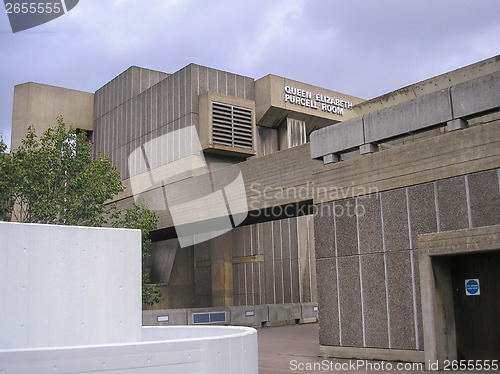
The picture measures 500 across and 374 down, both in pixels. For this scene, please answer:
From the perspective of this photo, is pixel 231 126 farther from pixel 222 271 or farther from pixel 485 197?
pixel 485 197

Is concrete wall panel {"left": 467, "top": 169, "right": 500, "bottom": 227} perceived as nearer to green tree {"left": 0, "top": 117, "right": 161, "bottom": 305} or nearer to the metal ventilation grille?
green tree {"left": 0, "top": 117, "right": 161, "bottom": 305}

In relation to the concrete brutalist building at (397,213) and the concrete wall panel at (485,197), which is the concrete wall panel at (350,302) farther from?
the concrete wall panel at (485,197)

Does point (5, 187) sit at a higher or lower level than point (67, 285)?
higher

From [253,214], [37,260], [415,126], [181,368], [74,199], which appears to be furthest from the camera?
[74,199]

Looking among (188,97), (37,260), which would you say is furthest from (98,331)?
(188,97)

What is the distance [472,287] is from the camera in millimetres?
11195

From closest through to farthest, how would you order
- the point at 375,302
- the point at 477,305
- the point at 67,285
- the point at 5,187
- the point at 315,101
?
the point at 67,285, the point at 477,305, the point at 375,302, the point at 5,187, the point at 315,101

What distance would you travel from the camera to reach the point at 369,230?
12.9m

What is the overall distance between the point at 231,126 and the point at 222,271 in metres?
7.45

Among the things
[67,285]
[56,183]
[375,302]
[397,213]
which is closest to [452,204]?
[397,213]

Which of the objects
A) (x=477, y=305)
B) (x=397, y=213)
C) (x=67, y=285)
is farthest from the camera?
(x=397, y=213)

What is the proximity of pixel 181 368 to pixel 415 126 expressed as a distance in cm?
761

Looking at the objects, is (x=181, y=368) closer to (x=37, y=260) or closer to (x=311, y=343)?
(x=37, y=260)

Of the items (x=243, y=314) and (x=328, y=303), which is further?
(x=243, y=314)
